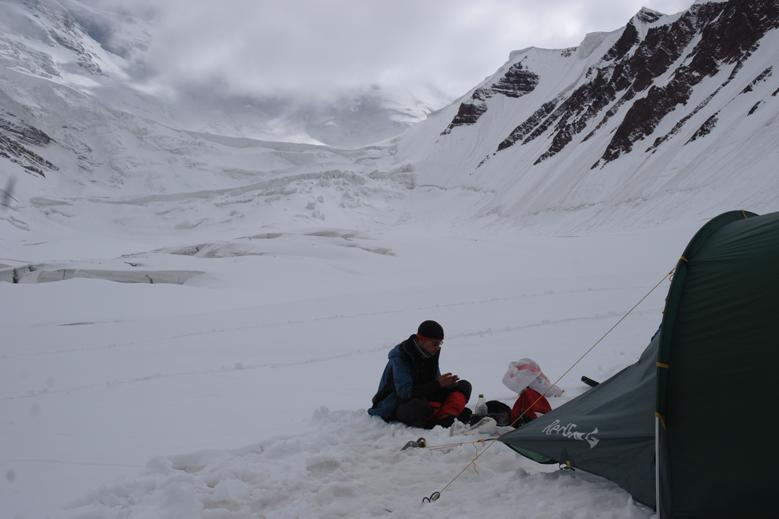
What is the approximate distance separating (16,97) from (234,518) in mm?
82580

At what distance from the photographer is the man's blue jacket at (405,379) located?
481 cm

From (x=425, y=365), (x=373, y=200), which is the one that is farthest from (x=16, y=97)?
(x=425, y=365)

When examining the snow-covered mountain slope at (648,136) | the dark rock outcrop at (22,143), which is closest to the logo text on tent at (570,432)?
the snow-covered mountain slope at (648,136)

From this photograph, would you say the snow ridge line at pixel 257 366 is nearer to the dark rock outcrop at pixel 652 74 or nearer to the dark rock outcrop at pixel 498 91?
the dark rock outcrop at pixel 652 74

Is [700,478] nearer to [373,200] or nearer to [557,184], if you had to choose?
[557,184]

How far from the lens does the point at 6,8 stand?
353 ft

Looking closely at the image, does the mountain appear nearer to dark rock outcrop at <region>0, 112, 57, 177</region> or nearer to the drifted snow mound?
dark rock outcrop at <region>0, 112, 57, 177</region>

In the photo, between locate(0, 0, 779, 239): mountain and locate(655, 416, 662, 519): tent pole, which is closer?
locate(655, 416, 662, 519): tent pole

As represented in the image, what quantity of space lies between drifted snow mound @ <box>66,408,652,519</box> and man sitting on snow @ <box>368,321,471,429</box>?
9.6 inches

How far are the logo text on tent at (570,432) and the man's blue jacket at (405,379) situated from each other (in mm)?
1440

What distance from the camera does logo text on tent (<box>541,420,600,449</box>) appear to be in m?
3.30

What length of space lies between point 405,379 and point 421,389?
198mm

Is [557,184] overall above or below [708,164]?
above

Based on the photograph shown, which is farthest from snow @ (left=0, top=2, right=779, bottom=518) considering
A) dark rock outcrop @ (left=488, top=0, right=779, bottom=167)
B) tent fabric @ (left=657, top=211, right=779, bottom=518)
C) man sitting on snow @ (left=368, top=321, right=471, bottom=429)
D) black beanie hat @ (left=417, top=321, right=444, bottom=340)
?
dark rock outcrop @ (left=488, top=0, right=779, bottom=167)
